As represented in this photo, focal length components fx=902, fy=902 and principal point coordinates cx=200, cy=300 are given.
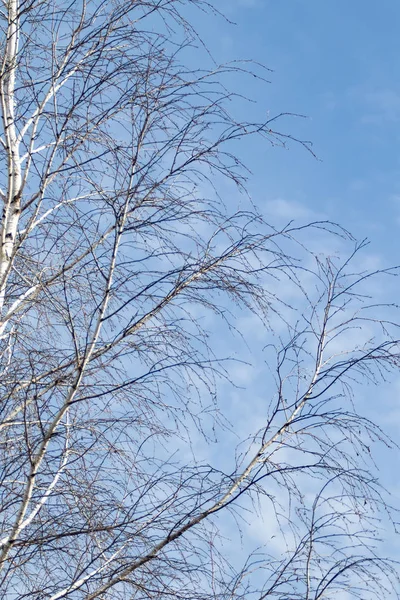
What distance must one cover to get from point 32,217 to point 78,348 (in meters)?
1.02

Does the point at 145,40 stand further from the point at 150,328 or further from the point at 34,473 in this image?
the point at 34,473

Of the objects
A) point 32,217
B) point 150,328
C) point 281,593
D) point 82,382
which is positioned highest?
point 32,217

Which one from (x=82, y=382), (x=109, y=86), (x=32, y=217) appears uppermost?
(x=109, y=86)

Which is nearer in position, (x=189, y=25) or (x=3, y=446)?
(x=3, y=446)

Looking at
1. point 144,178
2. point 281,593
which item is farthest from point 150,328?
point 281,593

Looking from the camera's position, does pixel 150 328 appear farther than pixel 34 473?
Yes

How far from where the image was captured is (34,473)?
3.58 m

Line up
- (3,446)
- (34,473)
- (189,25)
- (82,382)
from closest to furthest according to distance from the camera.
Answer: (34,473)
(82,382)
(3,446)
(189,25)

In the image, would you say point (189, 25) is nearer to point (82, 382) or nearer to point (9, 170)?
point (9, 170)

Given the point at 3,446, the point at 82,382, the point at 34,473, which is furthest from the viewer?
the point at 3,446

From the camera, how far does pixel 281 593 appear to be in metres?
3.69

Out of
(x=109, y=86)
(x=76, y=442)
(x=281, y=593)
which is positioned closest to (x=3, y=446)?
(x=76, y=442)

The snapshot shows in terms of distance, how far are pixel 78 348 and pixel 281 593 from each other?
1299mm

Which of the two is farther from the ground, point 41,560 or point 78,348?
point 78,348
